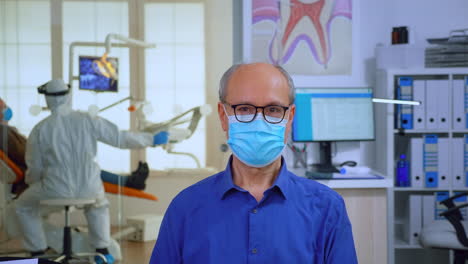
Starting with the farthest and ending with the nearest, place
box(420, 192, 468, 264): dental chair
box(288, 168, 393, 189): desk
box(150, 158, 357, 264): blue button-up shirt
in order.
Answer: box(288, 168, 393, 189): desk → box(420, 192, 468, 264): dental chair → box(150, 158, 357, 264): blue button-up shirt

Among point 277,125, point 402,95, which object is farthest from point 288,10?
point 277,125

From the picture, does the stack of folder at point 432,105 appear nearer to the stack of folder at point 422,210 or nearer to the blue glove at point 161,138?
the stack of folder at point 422,210

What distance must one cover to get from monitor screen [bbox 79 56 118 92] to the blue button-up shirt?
241cm

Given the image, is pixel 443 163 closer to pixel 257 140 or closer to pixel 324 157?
pixel 324 157

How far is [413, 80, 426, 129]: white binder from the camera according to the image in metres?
4.14

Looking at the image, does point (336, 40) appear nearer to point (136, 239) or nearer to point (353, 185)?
point (353, 185)

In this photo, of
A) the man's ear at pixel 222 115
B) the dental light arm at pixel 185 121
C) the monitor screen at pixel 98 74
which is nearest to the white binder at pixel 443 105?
the dental light arm at pixel 185 121

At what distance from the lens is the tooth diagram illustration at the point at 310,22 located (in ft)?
A: 13.9

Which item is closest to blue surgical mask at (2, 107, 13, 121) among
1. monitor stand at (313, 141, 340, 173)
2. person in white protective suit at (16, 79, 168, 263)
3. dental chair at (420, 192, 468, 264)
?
person in white protective suit at (16, 79, 168, 263)

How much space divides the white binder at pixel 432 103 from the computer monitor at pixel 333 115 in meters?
0.38

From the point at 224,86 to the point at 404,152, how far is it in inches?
114

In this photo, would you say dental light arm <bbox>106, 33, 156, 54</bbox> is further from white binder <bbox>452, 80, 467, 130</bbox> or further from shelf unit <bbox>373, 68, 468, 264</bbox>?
white binder <bbox>452, 80, 467, 130</bbox>

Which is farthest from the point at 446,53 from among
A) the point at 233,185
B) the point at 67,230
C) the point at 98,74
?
the point at 233,185

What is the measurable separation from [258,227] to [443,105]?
293 centimetres
